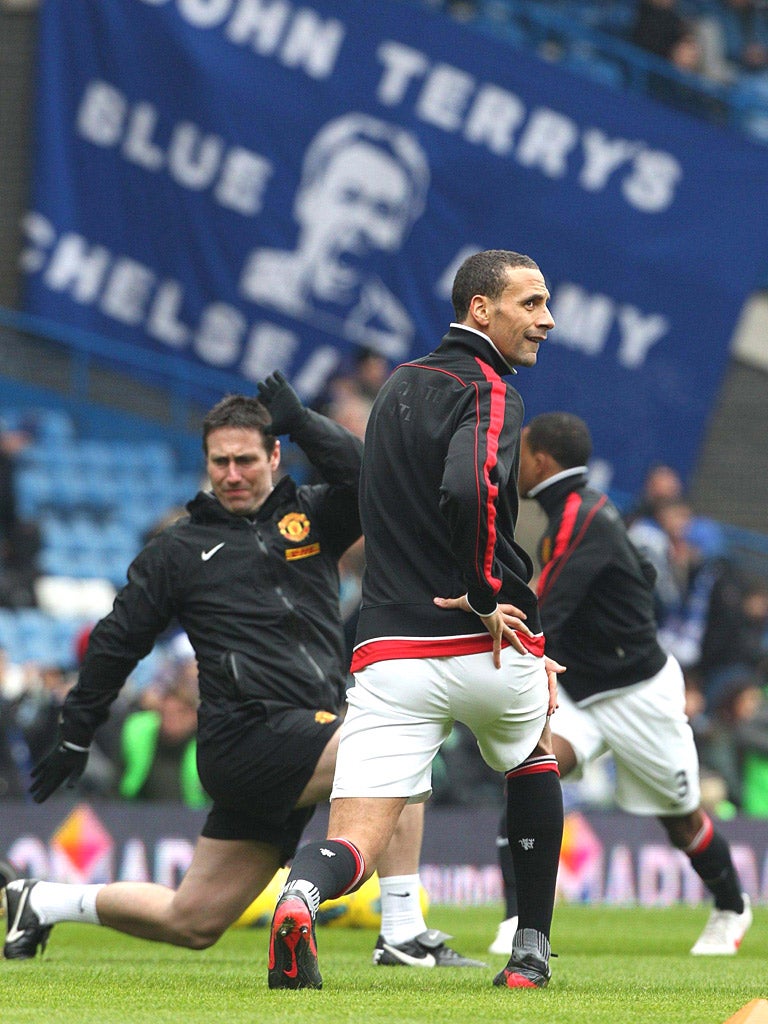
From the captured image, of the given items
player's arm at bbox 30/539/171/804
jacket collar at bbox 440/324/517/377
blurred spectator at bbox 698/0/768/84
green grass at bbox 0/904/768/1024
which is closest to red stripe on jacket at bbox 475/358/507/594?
jacket collar at bbox 440/324/517/377

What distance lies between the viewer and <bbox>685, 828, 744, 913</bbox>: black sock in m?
8.41

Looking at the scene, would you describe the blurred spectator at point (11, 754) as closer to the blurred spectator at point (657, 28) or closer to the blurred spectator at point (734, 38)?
the blurred spectator at point (657, 28)

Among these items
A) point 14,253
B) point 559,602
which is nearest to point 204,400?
point 14,253

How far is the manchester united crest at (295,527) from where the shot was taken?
23.0ft

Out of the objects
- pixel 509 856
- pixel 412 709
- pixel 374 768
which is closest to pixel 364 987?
pixel 374 768

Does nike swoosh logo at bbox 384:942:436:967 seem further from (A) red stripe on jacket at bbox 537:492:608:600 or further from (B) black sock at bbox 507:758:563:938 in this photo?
(A) red stripe on jacket at bbox 537:492:608:600

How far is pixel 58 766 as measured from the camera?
6.80 m

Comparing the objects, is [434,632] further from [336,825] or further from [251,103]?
[251,103]

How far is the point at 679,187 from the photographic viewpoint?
20.2 metres

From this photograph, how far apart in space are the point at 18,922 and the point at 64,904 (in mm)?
179

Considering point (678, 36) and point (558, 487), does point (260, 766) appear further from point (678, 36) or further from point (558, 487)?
point (678, 36)

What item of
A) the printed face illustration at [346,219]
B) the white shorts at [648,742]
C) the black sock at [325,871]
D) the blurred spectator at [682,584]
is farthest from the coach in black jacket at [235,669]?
the printed face illustration at [346,219]

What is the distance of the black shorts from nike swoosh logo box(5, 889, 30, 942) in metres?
0.72

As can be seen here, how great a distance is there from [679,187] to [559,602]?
12972mm
